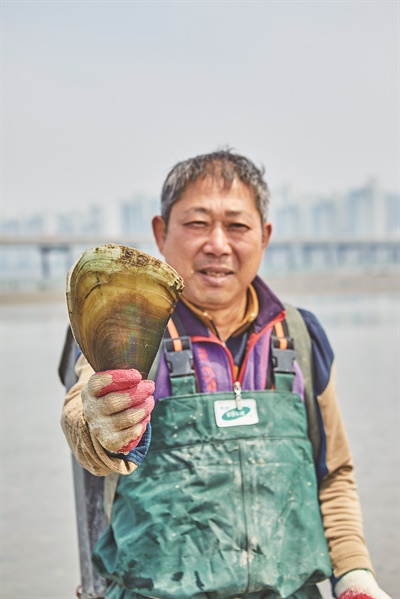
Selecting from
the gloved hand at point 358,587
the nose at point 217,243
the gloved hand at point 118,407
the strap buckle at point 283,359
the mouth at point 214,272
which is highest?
the nose at point 217,243

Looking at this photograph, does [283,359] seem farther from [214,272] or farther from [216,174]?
[216,174]

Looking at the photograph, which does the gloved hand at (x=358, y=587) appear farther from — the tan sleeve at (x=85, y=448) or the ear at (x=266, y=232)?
the ear at (x=266, y=232)

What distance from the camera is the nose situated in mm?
2498

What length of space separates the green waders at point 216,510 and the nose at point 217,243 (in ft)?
1.49

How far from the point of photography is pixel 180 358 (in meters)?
2.37

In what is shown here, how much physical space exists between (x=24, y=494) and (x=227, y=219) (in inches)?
153

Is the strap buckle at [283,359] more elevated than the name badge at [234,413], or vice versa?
the strap buckle at [283,359]

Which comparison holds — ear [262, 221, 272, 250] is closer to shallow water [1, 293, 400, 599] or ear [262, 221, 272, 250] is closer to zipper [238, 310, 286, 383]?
zipper [238, 310, 286, 383]

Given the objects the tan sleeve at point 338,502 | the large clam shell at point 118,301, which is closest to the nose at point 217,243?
the tan sleeve at point 338,502

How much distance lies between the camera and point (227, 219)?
2.53 meters

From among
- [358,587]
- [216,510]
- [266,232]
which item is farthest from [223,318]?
[358,587]

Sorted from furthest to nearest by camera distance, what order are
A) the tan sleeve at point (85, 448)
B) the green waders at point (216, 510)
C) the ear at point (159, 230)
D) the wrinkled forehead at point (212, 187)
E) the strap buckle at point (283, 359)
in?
the ear at point (159, 230)
the wrinkled forehead at point (212, 187)
the strap buckle at point (283, 359)
the green waders at point (216, 510)
the tan sleeve at point (85, 448)

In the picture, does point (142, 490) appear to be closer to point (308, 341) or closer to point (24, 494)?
point (308, 341)

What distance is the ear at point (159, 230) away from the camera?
272 centimetres
